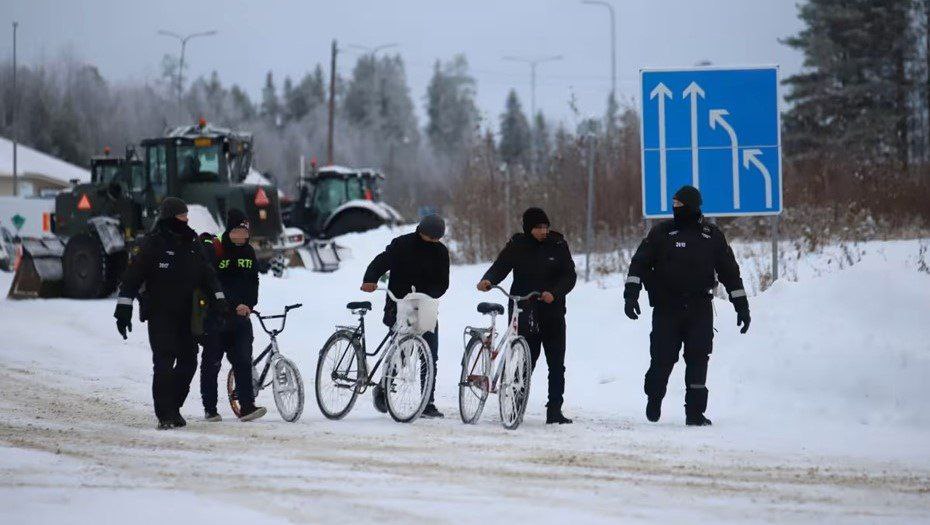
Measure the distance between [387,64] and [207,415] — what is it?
170 m

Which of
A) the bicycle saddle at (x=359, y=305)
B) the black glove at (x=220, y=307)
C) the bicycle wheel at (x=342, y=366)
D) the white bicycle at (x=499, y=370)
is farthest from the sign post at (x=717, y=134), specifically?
the black glove at (x=220, y=307)

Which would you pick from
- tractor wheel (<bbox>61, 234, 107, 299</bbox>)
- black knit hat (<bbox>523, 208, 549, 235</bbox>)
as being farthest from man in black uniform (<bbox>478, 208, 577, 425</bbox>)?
tractor wheel (<bbox>61, 234, 107, 299</bbox>)

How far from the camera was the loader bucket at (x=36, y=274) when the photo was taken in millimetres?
27859

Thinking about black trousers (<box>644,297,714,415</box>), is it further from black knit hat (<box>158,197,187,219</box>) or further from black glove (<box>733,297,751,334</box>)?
black knit hat (<box>158,197,187,219</box>)

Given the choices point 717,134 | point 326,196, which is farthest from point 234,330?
point 326,196

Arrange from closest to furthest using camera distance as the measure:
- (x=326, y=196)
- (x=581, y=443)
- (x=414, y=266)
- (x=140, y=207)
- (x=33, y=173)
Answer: (x=581, y=443), (x=414, y=266), (x=140, y=207), (x=326, y=196), (x=33, y=173)

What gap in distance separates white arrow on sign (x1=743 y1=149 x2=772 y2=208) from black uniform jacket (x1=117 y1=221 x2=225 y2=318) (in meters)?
6.33

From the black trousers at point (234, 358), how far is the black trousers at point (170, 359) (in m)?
0.48

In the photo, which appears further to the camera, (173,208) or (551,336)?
(551,336)

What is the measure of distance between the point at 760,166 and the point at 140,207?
16.5m

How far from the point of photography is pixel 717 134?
16.1 metres

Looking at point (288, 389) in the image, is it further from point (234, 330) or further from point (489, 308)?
point (489, 308)

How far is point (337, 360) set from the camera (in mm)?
12898

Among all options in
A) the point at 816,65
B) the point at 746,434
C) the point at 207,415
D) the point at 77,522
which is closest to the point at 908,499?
the point at 746,434
